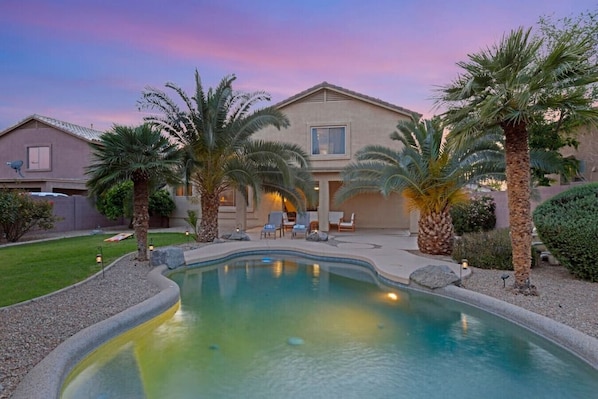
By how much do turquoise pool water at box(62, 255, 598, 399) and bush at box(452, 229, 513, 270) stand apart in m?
2.93

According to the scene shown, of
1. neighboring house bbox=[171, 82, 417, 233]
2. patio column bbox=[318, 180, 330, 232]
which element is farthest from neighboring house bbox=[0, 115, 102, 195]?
patio column bbox=[318, 180, 330, 232]

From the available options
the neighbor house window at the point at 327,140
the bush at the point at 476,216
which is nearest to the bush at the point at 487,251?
the bush at the point at 476,216

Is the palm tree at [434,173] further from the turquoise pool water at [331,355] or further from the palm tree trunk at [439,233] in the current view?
the turquoise pool water at [331,355]

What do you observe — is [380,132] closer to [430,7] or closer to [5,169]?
[430,7]

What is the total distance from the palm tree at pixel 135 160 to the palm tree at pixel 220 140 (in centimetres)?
259

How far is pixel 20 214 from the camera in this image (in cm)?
1527

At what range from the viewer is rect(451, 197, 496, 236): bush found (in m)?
16.8

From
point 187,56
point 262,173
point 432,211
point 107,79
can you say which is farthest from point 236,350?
point 107,79

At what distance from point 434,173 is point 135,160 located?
9153 mm

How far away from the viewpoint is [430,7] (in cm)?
1454

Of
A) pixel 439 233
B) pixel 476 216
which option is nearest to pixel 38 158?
pixel 439 233

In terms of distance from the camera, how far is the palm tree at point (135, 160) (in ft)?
32.5

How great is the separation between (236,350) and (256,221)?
1738cm

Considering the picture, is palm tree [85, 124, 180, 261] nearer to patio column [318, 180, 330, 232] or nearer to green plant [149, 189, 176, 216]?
patio column [318, 180, 330, 232]
